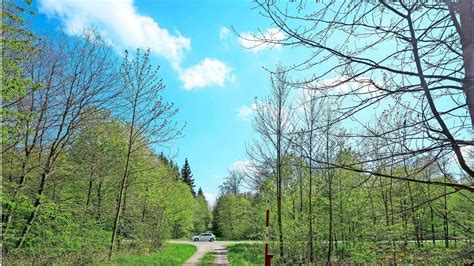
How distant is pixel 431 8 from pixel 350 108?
733mm

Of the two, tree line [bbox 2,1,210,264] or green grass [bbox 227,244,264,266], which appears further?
green grass [bbox 227,244,264,266]

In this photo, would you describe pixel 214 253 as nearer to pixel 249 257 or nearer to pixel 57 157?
pixel 249 257

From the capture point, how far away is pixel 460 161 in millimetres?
1729

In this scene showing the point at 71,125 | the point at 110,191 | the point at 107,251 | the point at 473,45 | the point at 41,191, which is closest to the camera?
the point at 473,45

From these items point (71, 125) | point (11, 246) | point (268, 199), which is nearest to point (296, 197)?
point (268, 199)

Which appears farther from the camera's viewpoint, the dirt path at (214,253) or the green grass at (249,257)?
the dirt path at (214,253)

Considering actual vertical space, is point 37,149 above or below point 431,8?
above

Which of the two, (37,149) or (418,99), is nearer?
(418,99)

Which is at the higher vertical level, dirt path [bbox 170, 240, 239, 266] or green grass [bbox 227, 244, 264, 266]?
green grass [bbox 227, 244, 264, 266]

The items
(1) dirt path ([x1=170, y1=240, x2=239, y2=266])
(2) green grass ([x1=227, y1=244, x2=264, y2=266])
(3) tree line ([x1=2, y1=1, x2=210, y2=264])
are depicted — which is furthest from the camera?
(1) dirt path ([x1=170, y1=240, x2=239, y2=266])

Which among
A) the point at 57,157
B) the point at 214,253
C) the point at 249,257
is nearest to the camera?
the point at 57,157

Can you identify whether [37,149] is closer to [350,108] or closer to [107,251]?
[107,251]

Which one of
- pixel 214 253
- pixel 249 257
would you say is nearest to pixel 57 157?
pixel 249 257

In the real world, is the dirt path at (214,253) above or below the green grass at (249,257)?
below
